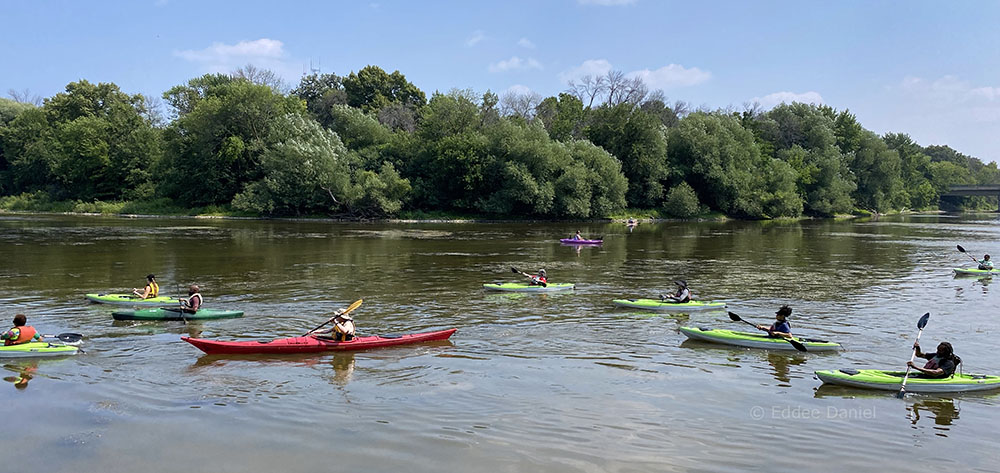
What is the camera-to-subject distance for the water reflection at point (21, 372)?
43.4ft

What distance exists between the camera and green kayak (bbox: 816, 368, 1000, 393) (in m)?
13.2

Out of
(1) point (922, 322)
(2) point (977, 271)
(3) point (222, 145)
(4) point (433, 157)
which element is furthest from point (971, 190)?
(1) point (922, 322)

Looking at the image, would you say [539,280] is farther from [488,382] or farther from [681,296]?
[488,382]

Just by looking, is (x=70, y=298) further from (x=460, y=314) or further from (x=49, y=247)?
(x=49, y=247)

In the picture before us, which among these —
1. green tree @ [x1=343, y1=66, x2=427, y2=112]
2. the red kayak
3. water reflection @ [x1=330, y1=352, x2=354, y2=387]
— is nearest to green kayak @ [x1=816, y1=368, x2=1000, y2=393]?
water reflection @ [x1=330, y1=352, x2=354, y2=387]

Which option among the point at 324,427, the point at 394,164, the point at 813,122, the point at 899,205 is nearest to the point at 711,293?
the point at 324,427

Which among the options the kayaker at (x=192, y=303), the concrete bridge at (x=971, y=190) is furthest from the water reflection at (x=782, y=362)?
the concrete bridge at (x=971, y=190)

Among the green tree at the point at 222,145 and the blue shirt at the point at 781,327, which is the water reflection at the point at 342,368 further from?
the green tree at the point at 222,145

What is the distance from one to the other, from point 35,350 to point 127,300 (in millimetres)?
6087

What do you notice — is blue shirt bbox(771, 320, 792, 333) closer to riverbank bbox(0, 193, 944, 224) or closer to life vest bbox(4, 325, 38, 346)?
life vest bbox(4, 325, 38, 346)

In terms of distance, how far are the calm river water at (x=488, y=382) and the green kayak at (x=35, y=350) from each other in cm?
27

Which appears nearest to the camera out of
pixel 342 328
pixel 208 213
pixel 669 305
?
pixel 342 328

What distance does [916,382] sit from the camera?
13156 mm

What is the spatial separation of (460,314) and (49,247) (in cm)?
2859
